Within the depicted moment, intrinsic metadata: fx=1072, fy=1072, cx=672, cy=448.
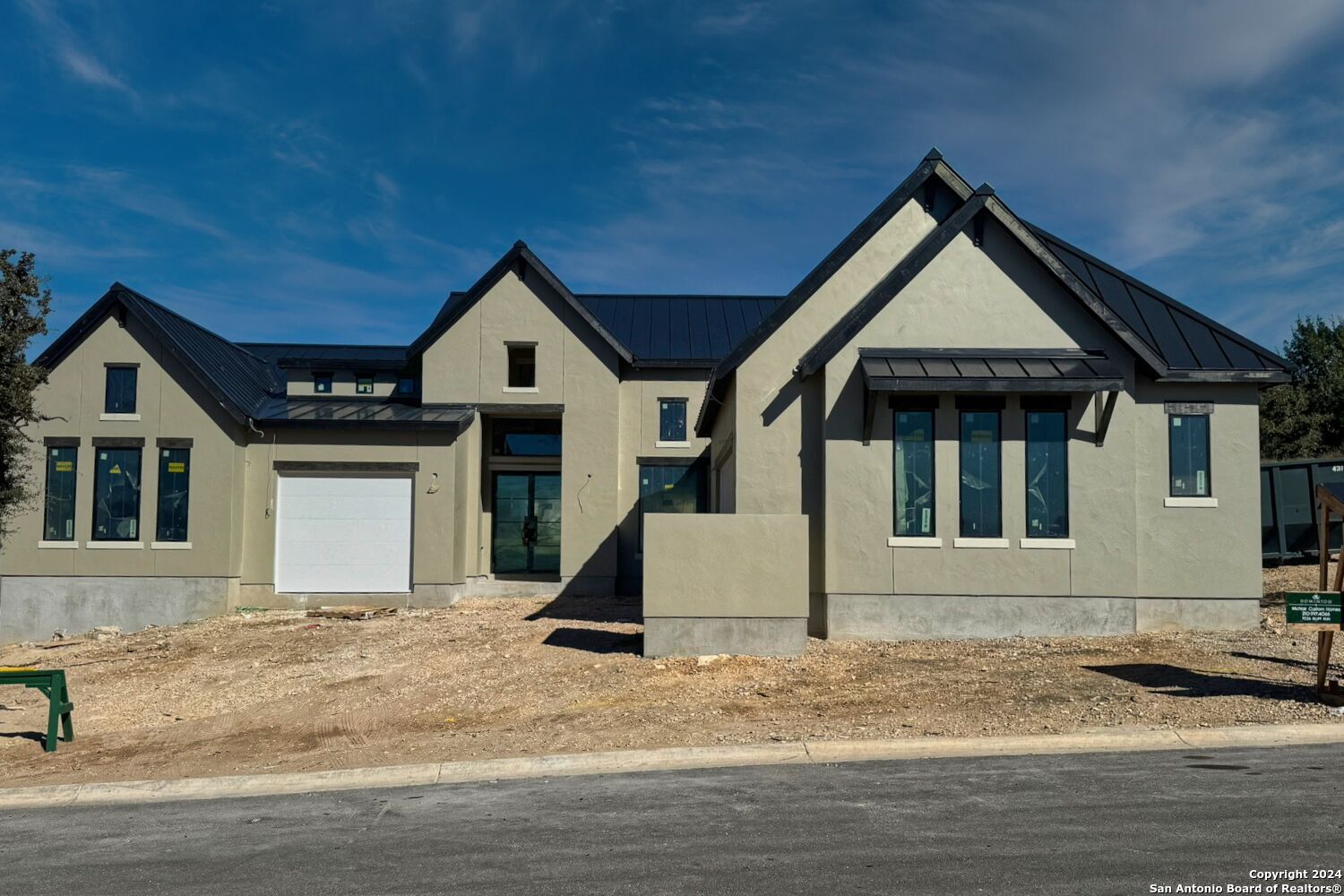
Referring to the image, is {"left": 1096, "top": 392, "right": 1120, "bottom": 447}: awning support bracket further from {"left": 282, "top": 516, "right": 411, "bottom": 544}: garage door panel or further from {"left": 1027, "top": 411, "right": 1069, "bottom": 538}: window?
{"left": 282, "top": 516, "right": 411, "bottom": 544}: garage door panel

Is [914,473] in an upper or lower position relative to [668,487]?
lower

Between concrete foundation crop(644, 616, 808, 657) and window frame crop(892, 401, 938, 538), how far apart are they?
8.11ft

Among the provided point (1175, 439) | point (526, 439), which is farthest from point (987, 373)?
point (526, 439)

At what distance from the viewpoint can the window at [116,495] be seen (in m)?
24.1

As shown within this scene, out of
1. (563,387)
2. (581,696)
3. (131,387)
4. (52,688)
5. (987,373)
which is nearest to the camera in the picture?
(52,688)

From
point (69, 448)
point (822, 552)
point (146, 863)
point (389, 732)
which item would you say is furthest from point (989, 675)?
point (69, 448)

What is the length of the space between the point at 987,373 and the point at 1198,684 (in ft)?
17.9

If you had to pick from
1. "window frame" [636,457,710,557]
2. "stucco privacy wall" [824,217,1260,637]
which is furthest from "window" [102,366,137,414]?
"stucco privacy wall" [824,217,1260,637]

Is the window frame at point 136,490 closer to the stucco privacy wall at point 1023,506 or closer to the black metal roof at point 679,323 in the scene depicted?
the black metal roof at point 679,323

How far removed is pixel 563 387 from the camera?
2705 centimetres

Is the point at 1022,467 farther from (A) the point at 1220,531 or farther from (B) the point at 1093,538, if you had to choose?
(A) the point at 1220,531

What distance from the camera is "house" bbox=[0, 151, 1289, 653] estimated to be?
16.5 m

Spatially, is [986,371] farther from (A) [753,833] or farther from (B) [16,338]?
(B) [16,338]

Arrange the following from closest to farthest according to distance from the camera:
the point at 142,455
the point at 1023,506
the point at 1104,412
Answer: the point at 1104,412 < the point at 1023,506 < the point at 142,455
